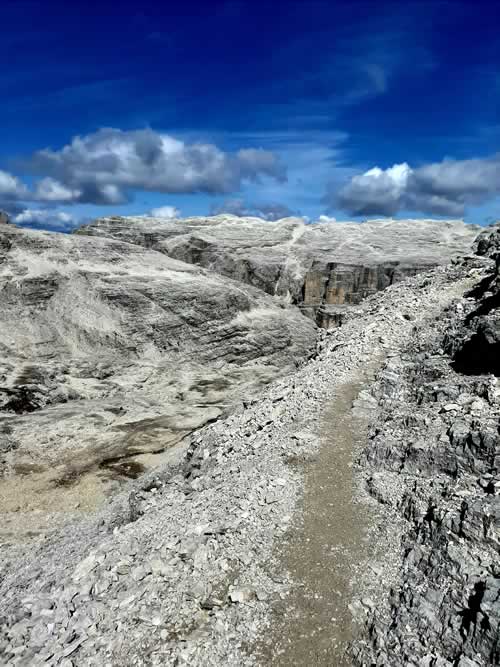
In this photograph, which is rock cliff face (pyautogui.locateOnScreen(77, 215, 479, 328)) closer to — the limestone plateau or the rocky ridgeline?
the limestone plateau

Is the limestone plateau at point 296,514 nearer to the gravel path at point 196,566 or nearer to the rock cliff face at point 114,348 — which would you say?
the gravel path at point 196,566

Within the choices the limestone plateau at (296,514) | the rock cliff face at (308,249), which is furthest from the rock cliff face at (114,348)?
the rock cliff face at (308,249)

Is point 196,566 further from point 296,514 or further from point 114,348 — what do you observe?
point 114,348

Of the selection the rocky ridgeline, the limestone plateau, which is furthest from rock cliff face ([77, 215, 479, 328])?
the rocky ridgeline

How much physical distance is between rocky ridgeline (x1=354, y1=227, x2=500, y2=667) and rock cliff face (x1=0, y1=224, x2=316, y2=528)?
16809 millimetres

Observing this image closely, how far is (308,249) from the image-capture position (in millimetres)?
98000

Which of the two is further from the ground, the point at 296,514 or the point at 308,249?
the point at 308,249

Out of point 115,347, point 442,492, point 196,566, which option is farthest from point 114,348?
point 442,492

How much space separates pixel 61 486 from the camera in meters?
26.6

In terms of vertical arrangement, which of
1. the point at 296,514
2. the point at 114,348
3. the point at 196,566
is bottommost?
the point at 114,348

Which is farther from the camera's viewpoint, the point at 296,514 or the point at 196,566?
the point at 296,514

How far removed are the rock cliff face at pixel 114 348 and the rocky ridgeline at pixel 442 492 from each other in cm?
1681

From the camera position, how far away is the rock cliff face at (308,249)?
279 ft

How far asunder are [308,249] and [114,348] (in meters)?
55.8
